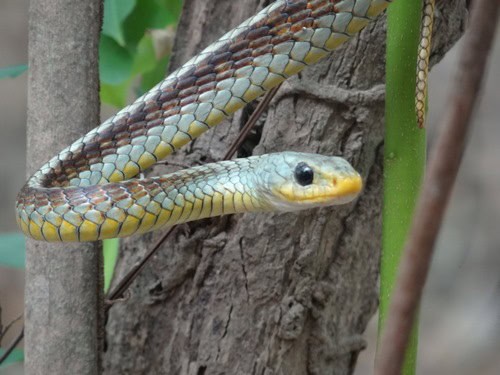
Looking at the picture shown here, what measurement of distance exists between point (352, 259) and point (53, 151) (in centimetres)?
84

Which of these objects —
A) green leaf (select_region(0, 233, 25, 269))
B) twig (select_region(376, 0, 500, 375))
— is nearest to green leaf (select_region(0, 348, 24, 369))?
green leaf (select_region(0, 233, 25, 269))

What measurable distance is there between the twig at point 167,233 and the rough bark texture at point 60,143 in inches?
5.9

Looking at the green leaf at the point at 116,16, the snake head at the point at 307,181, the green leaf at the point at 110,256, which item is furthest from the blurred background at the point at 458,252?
the snake head at the point at 307,181

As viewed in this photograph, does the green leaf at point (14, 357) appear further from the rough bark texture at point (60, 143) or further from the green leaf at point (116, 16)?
the green leaf at point (116, 16)

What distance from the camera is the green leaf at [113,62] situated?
212 cm

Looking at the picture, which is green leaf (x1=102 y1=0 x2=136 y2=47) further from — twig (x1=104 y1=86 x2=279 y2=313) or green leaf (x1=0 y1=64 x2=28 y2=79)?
twig (x1=104 y1=86 x2=279 y2=313)

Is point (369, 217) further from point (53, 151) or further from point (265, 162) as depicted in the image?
point (53, 151)

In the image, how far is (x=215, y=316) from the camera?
1924 millimetres

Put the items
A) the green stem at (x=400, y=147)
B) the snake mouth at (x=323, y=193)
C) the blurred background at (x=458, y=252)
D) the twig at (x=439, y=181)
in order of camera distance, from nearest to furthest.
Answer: the twig at (x=439, y=181), the snake mouth at (x=323, y=193), the green stem at (x=400, y=147), the blurred background at (x=458, y=252)

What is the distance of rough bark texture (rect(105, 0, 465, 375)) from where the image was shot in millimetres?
1879

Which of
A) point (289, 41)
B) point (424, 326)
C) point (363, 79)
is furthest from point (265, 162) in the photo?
point (424, 326)

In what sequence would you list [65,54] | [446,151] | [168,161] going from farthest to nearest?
1. [168,161]
2. [65,54]
3. [446,151]

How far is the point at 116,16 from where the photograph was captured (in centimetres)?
Result: 210

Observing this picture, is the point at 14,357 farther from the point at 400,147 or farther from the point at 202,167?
the point at 400,147
